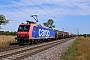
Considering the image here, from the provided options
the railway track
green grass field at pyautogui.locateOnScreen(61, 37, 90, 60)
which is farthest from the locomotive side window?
green grass field at pyautogui.locateOnScreen(61, 37, 90, 60)

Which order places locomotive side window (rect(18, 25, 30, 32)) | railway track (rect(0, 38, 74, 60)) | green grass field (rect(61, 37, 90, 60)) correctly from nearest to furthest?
green grass field (rect(61, 37, 90, 60))
railway track (rect(0, 38, 74, 60))
locomotive side window (rect(18, 25, 30, 32))

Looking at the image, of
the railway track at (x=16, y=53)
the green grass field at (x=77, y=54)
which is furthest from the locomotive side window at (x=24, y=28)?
the green grass field at (x=77, y=54)

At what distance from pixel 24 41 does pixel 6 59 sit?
50.2 ft

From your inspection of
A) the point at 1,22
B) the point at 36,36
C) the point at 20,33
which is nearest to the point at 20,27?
the point at 20,33

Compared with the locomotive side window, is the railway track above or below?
below

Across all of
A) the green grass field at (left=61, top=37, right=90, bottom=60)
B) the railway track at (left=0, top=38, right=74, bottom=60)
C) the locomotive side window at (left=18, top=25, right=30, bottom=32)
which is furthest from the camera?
the locomotive side window at (left=18, top=25, right=30, bottom=32)

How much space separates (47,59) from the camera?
48.8 ft

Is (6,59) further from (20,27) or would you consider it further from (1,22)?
(1,22)

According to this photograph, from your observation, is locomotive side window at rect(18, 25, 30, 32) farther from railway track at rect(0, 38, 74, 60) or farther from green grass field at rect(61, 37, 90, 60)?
green grass field at rect(61, 37, 90, 60)

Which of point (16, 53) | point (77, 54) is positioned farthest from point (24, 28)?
point (77, 54)

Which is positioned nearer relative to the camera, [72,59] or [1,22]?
[72,59]

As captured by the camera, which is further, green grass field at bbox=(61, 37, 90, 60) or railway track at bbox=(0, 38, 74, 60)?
railway track at bbox=(0, 38, 74, 60)

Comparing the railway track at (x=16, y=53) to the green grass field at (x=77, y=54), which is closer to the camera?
the green grass field at (x=77, y=54)

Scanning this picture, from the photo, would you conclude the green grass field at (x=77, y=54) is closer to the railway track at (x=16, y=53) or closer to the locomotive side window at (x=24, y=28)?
the railway track at (x=16, y=53)
